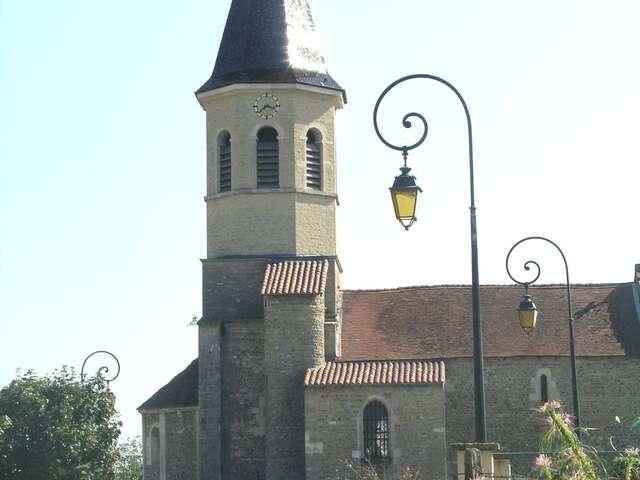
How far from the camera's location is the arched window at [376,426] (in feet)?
108

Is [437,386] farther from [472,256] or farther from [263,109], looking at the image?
[472,256]

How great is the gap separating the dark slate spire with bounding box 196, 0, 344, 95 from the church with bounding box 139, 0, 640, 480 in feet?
0.17

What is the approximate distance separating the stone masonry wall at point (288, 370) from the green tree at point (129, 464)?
887 centimetres

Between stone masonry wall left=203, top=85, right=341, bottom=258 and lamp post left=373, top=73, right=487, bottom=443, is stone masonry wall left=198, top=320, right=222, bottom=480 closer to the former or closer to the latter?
stone masonry wall left=203, top=85, right=341, bottom=258

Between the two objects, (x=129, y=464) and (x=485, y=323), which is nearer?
(x=485, y=323)

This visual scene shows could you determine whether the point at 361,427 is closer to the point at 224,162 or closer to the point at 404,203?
the point at 224,162

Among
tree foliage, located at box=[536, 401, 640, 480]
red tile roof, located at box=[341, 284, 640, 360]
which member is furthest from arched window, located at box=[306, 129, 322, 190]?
tree foliage, located at box=[536, 401, 640, 480]

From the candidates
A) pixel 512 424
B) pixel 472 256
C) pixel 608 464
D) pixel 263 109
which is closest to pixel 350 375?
pixel 512 424

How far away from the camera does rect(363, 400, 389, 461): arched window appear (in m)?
33.1

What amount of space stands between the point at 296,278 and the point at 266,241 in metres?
1.72

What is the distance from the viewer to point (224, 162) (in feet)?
118

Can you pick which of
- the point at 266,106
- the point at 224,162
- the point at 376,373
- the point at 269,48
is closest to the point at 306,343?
the point at 376,373

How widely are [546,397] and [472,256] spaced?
19.7 meters

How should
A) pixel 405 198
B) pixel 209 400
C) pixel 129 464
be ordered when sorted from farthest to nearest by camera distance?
1. pixel 129 464
2. pixel 209 400
3. pixel 405 198
